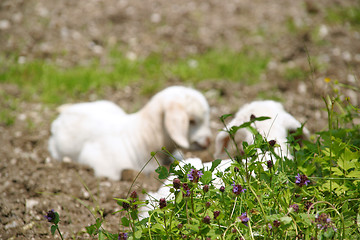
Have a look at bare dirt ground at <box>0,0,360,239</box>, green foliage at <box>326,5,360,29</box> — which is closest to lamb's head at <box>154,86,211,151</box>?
bare dirt ground at <box>0,0,360,239</box>

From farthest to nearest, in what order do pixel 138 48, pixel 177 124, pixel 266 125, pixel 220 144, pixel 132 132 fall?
pixel 138 48
pixel 132 132
pixel 177 124
pixel 220 144
pixel 266 125

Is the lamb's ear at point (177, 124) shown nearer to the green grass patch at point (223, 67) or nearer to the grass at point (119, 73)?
the grass at point (119, 73)

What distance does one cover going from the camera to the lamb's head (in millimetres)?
3598

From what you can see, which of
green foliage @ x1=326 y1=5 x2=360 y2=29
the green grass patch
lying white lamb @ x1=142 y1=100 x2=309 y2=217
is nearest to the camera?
lying white lamb @ x1=142 y1=100 x2=309 y2=217

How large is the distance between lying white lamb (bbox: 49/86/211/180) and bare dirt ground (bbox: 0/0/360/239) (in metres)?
0.19

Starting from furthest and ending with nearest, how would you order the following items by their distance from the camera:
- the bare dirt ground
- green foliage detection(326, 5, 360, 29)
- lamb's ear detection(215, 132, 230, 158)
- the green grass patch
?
1. green foliage detection(326, 5, 360, 29)
2. the green grass patch
3. the bare dirt ground
4. lamb's ear detection(215, 132, 230, 158)

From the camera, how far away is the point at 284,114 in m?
3.07

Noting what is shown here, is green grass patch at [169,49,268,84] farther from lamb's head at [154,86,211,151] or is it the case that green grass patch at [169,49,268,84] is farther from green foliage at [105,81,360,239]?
green foliage at [105,81,360,239]

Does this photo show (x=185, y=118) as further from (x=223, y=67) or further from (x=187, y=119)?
(x=223, y=67)

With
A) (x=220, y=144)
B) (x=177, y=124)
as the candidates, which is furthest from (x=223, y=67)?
(x=220, y=144)

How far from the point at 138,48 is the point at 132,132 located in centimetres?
216

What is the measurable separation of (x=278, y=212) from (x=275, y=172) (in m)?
0.26

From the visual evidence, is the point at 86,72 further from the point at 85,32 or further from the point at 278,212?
the point at 278,212

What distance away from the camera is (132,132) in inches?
153
